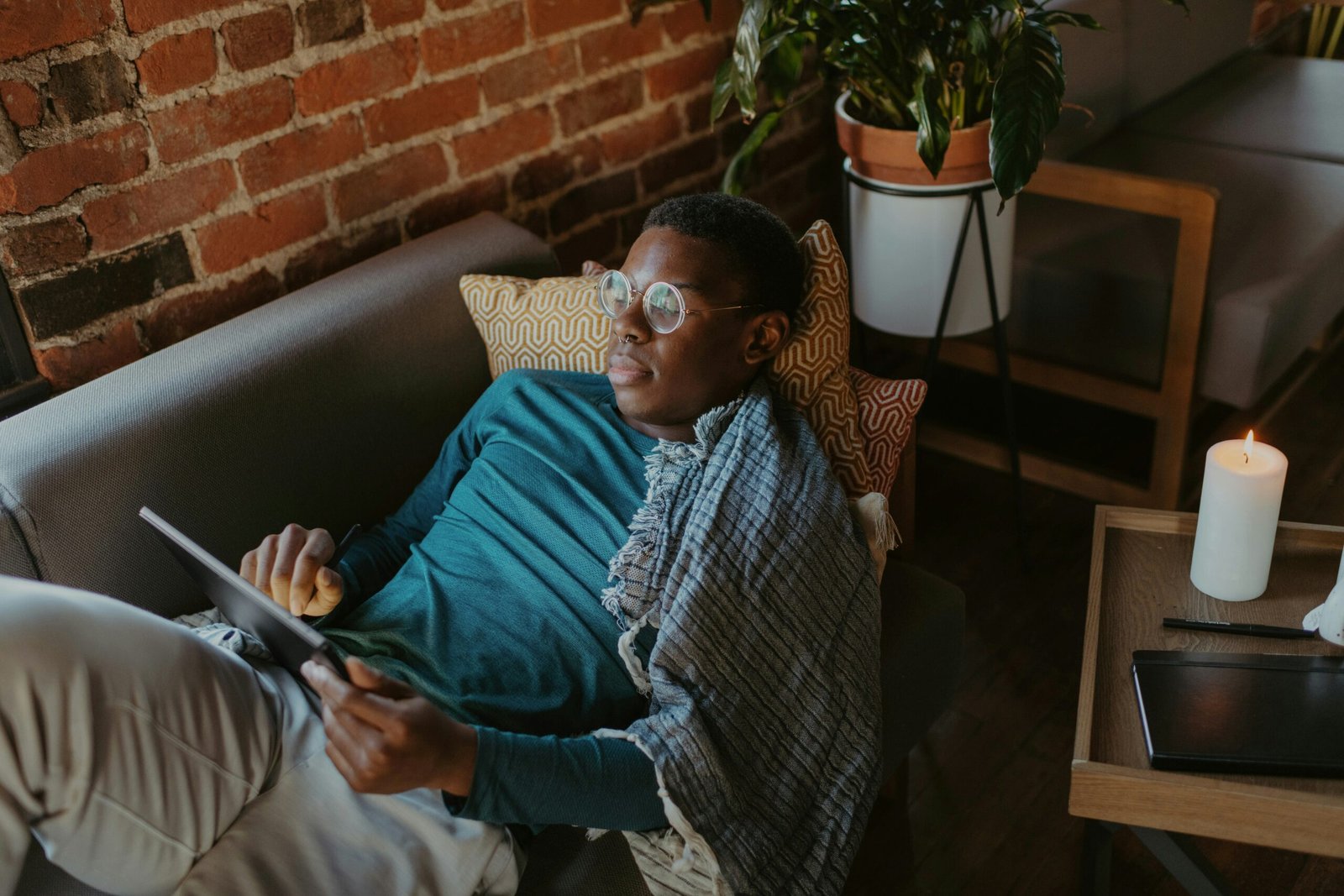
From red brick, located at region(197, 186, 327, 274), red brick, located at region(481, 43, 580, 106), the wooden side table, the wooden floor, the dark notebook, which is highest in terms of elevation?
red brick, located at region(481, 43, 580, 106)

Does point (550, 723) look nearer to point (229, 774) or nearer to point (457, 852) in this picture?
point (457, 852)

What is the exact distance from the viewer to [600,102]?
228 centimetres

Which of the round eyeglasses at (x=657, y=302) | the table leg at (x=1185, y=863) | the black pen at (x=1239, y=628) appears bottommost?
the table leg at (x=1185, y=863)

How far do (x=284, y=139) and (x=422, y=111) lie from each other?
0.26 metres

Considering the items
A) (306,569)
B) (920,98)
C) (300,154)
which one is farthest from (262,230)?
(920,98)

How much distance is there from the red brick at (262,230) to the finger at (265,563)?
1.89ft

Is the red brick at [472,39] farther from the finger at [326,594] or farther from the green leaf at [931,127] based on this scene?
the finger at [326,594]

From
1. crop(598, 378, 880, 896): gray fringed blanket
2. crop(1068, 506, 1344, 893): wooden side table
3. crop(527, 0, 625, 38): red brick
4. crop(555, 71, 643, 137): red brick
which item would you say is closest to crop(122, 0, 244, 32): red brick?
crop(527, 0, 625, 38): red brick

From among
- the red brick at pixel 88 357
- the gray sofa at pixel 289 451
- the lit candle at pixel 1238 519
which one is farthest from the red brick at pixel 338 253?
the lit candle at pixel 1238 519

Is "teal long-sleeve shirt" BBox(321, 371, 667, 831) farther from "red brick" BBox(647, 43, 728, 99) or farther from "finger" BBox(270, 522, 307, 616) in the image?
"red brick" BBox(647, 43, 728, 99)

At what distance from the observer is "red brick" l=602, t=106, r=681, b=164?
2.34 m

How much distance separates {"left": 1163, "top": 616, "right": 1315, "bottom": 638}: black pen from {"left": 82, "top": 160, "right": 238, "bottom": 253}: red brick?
1450 mm

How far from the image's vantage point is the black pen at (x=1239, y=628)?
1.38 metres

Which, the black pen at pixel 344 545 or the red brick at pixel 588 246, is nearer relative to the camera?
the black pen at pixel 344 545
